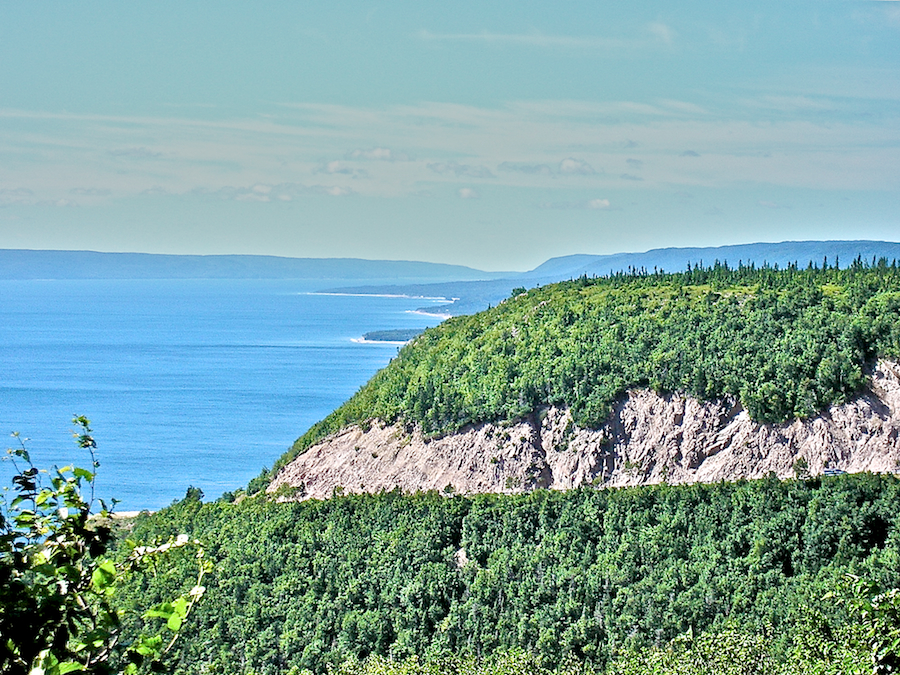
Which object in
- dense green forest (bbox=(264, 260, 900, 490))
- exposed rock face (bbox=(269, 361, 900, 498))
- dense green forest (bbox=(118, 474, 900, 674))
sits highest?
dense green forest (bbox=(264, 260, 900, 490))

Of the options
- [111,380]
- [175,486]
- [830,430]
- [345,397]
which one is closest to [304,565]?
[830,430]

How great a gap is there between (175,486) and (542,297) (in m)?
27.4

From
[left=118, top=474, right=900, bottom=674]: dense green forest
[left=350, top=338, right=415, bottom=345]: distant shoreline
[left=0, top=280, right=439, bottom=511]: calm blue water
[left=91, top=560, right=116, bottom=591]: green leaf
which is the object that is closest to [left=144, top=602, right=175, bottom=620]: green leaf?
[left=91, top=560, right=116, bottom=591]: green leaf

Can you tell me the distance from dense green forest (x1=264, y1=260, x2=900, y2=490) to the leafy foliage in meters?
40.0

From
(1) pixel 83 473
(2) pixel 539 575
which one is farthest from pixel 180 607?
(2) pixel 539 575

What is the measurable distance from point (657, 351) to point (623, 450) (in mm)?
4820

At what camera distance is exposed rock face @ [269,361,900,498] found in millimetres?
41781

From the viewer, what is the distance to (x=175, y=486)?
228ft

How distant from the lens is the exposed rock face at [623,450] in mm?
41781

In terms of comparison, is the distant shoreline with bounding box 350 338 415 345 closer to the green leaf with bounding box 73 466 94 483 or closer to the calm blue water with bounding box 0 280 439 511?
the calm blue water with bounding box 0 280 439 511

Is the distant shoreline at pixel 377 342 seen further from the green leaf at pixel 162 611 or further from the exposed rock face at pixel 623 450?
the green leaf at pixel 162 611

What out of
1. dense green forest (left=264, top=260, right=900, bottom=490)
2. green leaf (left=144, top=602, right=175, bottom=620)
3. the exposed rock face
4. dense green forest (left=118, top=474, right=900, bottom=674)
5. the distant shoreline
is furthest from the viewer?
the distant shoreline

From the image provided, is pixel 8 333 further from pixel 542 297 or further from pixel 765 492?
pixel 765 492

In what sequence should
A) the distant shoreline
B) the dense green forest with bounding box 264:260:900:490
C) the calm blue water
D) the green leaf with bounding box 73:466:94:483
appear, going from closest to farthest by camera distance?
the green leaf with bounding box 73:466:94:483
the dense green forest with bounding box 264:260:900:490
the calm blue water
the distant shoreline
